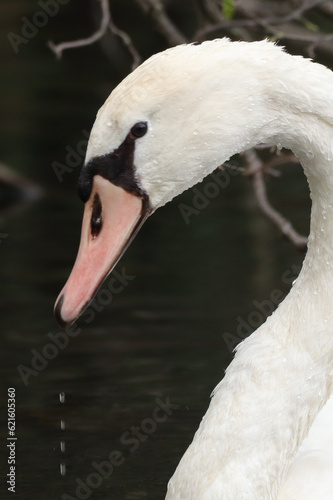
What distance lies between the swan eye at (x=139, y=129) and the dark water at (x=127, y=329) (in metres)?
2.02

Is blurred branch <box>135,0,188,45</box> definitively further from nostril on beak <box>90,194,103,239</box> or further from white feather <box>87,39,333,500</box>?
nostril on beak <box>90,194,103,239</box>

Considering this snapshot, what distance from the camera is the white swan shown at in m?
3.57

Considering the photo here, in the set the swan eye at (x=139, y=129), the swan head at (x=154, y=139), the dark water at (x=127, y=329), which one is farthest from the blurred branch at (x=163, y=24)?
the swan eye at (x=139, y=129)

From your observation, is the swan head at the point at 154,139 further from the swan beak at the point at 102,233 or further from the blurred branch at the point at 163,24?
the blurred branch at the point at 163,24

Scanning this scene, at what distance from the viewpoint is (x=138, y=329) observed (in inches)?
270

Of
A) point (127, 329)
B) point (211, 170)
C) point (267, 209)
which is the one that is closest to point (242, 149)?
point (211, 170)

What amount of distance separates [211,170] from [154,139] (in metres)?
0.24

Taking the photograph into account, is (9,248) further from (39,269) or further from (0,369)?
(0,369)

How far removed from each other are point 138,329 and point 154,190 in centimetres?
319

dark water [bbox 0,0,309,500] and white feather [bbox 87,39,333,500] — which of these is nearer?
white feather [bbox 87,39,333,500]

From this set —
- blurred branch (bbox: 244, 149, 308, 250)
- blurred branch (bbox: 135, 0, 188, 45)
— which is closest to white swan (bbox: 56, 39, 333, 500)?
blurred branch (bbox: 244, 149, 308, 250)

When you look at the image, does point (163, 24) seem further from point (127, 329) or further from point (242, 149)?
point (242, 149)

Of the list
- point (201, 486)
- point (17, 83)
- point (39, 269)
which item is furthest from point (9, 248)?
point (17, 83)

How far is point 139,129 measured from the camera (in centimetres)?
358
